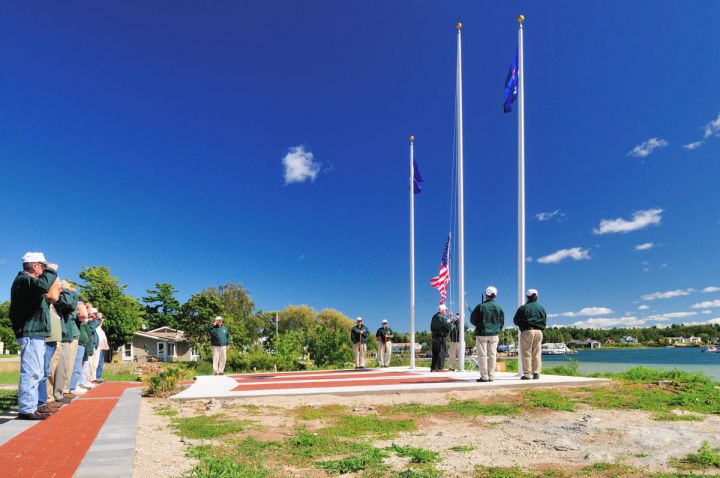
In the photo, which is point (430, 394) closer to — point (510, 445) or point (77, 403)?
point (510, 445)

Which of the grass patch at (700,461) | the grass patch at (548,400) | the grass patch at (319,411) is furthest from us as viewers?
the grass patch at (548,400)

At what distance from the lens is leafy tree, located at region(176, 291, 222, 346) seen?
4875 cm

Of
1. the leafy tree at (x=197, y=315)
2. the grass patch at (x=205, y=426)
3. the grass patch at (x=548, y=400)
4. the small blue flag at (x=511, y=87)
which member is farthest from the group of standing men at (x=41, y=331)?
the leafy tree at (x=197, y=315)

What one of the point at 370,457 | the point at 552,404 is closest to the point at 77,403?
the point at 370,457

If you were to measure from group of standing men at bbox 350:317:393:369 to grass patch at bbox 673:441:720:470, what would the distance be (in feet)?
44.2

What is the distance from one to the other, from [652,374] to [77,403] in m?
13.1

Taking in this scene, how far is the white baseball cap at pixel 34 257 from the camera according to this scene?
6.69 m

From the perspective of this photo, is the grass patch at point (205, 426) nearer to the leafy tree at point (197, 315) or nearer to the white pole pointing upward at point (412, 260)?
the white pole pointing upward at point (412, 260)

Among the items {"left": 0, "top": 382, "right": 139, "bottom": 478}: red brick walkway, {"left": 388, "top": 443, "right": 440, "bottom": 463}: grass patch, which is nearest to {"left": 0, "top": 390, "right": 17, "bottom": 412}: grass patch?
{"left": 0, "top": 382, "right": 139, "bottom": 478}: red brick walkway

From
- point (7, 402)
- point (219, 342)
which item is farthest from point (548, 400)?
point (219, 342)

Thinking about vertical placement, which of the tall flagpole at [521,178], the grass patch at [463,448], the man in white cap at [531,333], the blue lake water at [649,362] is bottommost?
the blue lake water at [649,362]

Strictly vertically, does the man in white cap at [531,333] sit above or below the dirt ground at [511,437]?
above

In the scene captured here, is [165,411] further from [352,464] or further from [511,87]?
[511,87]

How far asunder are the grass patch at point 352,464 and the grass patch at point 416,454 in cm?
23
